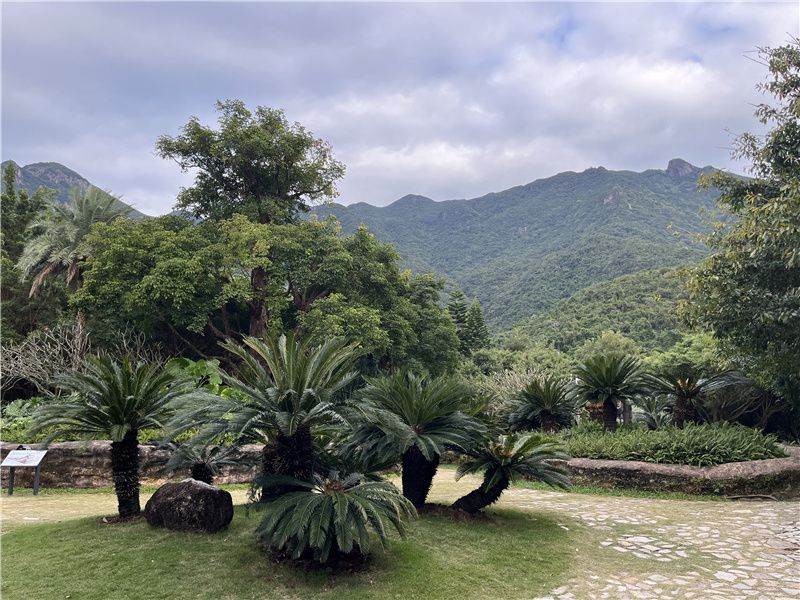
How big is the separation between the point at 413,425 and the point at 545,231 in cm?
8718

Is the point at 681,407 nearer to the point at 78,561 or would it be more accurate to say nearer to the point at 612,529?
the point at 612,529

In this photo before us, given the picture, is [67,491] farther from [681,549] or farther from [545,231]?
[545,231]

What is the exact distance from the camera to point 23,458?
870 centimetres

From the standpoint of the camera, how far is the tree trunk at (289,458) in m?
5.09

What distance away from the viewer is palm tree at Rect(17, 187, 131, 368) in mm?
18828

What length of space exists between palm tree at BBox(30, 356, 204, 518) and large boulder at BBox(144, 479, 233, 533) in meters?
0.54

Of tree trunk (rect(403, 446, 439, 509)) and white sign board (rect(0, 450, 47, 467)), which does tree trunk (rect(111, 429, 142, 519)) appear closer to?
tree trunk (rect(403, 446, 439, 509))

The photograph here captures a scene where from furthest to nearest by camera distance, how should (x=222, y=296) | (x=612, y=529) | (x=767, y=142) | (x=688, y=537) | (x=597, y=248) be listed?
(x=597, y=248), (x=222, y=296), (x=767, y=142), (x=612, y=529), (x=688, y=537)

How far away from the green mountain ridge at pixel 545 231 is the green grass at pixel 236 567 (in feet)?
114

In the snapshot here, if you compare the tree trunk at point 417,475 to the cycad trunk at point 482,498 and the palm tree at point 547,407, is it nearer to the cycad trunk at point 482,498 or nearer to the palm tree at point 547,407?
the cycad trunk at point 482,498

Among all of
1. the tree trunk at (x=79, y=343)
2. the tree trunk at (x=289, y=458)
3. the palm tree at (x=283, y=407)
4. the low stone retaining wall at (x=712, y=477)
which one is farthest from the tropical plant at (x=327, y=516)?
the tree trunk at (x=79, y=343)

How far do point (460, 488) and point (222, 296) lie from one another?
9984 mm

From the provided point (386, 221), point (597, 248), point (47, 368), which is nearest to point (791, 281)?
point (47, 368)

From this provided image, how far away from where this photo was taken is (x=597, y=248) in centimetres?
6178
